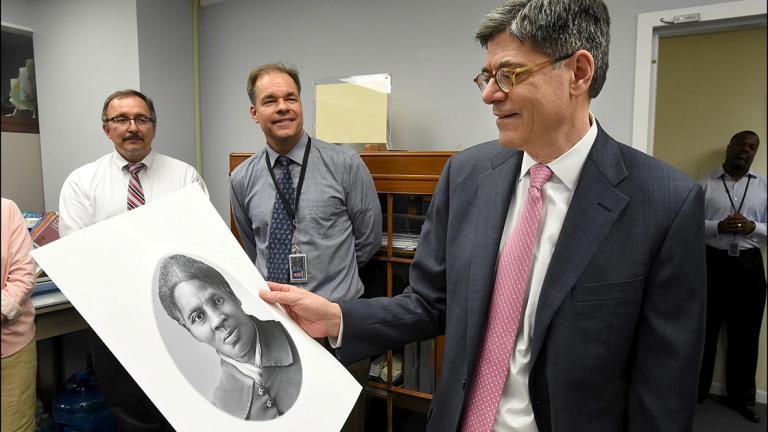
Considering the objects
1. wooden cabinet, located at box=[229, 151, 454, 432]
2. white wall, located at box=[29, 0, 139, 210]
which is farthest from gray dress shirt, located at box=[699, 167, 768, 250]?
white wall, located at box=[29, 0, 139, 210]

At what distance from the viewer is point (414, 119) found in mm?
2375

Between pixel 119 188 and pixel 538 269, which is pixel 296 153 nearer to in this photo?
pixel 119 188

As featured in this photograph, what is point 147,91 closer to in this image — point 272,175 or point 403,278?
point 272,175

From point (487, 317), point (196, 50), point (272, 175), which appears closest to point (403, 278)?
point (272, 175)

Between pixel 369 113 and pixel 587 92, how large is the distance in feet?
4.86

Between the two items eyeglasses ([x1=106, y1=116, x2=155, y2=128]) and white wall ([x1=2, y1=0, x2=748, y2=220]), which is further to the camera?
white wall ([x1=2, y1=0, x2=748, y2=220])

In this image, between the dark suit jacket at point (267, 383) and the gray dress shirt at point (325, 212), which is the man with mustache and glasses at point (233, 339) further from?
the gray dress shirt at point (325, 212)

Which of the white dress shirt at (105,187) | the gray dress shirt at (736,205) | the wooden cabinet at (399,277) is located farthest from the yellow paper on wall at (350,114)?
the gray dress shirt at (736,205)

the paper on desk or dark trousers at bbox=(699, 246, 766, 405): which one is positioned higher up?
the paper on desk

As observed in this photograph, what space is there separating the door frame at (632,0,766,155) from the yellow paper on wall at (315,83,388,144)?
3.44 feet

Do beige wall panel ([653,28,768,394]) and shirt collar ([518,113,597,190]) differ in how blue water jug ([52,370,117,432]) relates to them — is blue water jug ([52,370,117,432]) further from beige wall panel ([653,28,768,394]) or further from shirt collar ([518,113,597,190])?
beige wall panel ([653,28,768,394])

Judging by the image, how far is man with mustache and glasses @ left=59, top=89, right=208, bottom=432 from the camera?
1.90 metres

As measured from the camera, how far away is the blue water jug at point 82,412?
2215mm

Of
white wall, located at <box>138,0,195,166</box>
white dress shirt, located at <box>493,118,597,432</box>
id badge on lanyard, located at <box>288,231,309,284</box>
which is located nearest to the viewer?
white dress shirt, located at <box>493,118,597,432</box>
